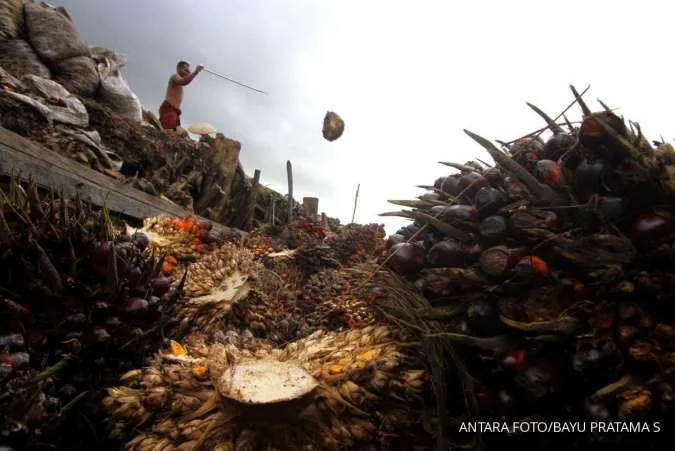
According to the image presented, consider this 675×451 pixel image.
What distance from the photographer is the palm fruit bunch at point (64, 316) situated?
105 centimetres

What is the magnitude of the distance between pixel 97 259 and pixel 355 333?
3.24ft

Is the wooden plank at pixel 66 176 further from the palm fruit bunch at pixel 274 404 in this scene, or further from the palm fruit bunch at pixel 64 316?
the palm fruit bunch at pixel 274 404

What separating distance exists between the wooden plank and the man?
237 inches

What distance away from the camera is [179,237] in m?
3.20

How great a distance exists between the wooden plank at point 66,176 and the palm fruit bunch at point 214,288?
93cm

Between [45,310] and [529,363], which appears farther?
[45,310]

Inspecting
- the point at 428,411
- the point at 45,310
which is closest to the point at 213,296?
the point at 45,310

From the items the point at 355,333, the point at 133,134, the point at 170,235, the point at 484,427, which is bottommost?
the point at 484,427

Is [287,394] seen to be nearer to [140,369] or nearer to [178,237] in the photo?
[140,369]

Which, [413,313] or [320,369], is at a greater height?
[413,313]

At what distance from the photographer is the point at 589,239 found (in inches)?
39.1

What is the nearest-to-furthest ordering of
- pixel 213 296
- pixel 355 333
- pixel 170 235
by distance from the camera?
1. pixel 355 333
2. pixel 213 296
3. pixel 170 235

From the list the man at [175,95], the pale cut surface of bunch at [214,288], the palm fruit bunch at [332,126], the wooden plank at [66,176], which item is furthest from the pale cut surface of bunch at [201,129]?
the pale cut surface of bunch at [214,288]

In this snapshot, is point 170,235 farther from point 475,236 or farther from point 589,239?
point 589,239
